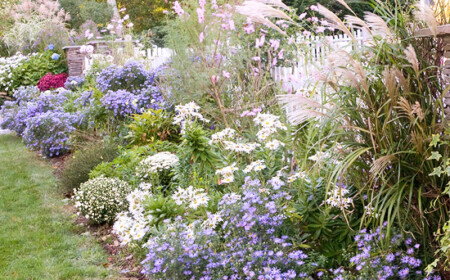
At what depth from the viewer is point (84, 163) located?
6340 mm

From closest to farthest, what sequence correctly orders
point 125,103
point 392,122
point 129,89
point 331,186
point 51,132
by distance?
1. point 392,122
2. point 331,186
3. point 125,103
4. point 51,132
5. point 129,89

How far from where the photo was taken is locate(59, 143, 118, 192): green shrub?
6.27 m

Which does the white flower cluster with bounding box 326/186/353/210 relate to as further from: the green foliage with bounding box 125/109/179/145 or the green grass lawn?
the green foliage with bounding box 125/109/179/145

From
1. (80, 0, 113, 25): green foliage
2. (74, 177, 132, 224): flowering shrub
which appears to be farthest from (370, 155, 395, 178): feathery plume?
(80, 0, 113, 25): green foliage

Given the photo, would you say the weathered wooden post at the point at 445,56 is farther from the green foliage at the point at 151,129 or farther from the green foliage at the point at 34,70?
the green foliage at the point at 34,70

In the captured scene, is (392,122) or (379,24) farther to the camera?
(392,122)

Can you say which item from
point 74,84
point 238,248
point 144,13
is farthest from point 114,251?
point 144,13

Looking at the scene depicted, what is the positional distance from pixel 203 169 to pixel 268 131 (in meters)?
1.01

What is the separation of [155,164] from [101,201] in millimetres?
→ 617

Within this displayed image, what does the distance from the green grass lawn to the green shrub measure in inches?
8.3

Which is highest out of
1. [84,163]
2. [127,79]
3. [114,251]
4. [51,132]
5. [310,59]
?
[310,59]

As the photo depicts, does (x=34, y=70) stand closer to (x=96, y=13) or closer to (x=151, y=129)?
(x=151, y=129)

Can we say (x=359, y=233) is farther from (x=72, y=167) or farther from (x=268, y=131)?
(x=72, y=167)

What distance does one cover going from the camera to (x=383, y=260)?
2.94m
